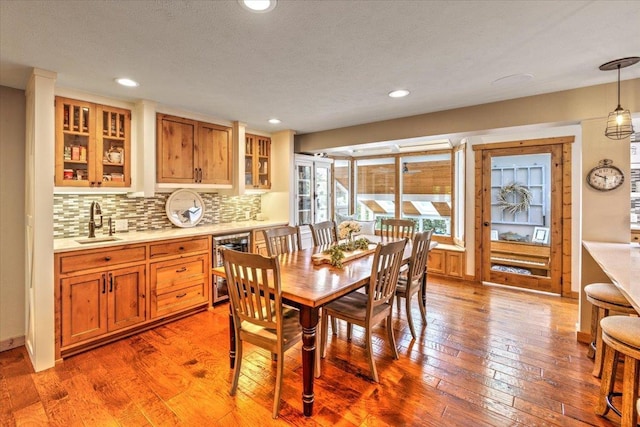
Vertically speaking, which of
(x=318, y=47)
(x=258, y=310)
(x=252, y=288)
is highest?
(x=318, y=47)

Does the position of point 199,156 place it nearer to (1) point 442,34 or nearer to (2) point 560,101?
(1) point 442,34

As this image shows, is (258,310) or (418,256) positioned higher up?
(418,256)

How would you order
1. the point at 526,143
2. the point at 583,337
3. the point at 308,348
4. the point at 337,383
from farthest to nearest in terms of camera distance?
the point at 526,143 < the point at 583,337 < the point at 337,383 < the point at 308,348

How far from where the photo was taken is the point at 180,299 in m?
3.29

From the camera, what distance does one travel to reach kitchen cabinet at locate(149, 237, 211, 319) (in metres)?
3.09

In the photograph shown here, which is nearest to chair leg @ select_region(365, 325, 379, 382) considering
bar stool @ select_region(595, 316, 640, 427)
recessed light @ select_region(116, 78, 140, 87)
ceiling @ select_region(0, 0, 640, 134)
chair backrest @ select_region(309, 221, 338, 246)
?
bar stool @ select_region(595, 316, 640, 427)

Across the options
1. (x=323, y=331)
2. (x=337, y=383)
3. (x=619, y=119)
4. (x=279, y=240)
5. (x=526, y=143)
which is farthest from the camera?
(x=526, y=143)

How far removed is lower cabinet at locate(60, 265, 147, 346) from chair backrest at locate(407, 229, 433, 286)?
2589 mm

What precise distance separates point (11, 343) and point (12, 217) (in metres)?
1.12

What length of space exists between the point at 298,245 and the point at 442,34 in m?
2.31

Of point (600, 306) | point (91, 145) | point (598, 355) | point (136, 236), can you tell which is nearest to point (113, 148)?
point (91, 145)

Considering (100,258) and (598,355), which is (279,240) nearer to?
(100,258)

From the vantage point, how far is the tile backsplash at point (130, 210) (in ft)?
9.84

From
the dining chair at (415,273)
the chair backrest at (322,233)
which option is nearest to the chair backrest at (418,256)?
the dining chair at (415,273)
